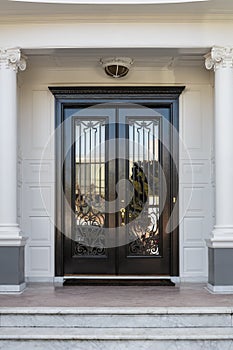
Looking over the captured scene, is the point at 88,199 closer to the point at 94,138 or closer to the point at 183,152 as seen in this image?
the point at 94,138

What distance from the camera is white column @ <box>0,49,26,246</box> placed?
599 centimetres

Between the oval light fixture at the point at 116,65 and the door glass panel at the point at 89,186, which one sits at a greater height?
the oval light fixture at the point at 116,65

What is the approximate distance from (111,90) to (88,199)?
4.43 ft

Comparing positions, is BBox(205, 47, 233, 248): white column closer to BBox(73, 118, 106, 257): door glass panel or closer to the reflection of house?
the reflection of house

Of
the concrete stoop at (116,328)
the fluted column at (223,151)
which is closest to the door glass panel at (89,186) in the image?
the fluted column at (223,151)

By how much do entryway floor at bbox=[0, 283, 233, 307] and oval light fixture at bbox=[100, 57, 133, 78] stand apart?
2.47 metres

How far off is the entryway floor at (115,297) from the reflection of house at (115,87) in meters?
0.28

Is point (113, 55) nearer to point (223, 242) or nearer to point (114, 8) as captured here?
point (114, 8)

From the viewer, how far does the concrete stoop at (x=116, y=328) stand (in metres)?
4.72

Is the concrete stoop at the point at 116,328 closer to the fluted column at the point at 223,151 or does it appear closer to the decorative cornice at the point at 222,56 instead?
the fluted column at the point at 223,151

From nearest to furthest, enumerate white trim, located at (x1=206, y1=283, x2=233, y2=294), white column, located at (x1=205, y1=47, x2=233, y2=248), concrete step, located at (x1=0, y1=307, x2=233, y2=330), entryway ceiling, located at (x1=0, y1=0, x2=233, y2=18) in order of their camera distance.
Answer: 1. concrete step, located at (x1=0, y1=307, x2=233, y2=330)
2. entryway ceiling, located at (x1=0, y1=0, x2=233, y2=18)
3. white trim, located at (x1=206, y1=283, x2=233, y2=294)
4. white column, located at (x1=205, y1=47, x2=233, y2=248)

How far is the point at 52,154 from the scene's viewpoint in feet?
22.9

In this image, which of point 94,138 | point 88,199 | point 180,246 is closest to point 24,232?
point 88,199

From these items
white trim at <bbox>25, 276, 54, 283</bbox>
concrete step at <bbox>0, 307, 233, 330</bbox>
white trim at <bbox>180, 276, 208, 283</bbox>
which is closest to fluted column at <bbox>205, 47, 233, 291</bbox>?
white trim at <bbox>180, 276, 208, 283</bbox>
